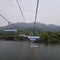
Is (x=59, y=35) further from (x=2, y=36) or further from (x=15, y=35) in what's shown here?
(x=2, y=36)

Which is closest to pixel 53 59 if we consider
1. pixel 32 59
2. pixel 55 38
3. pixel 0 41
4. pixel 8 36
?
pixel 32 59

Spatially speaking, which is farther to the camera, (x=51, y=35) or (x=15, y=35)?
(x=15, y=35)

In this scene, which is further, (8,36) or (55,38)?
(8,36)

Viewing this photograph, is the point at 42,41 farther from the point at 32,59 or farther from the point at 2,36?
the point at 32,59

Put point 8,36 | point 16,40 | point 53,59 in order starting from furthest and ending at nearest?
point 16,40, point 8,36, point 53,59

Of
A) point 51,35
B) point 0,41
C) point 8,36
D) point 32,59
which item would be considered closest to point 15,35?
point 8,36

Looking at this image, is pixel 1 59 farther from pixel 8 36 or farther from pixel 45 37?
pixel 8 36

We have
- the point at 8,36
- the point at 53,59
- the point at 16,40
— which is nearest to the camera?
the point at 53,59

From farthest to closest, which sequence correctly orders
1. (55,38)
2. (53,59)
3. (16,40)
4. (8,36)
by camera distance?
(16,40) < (8,36) < (55,38) < (53,59)
